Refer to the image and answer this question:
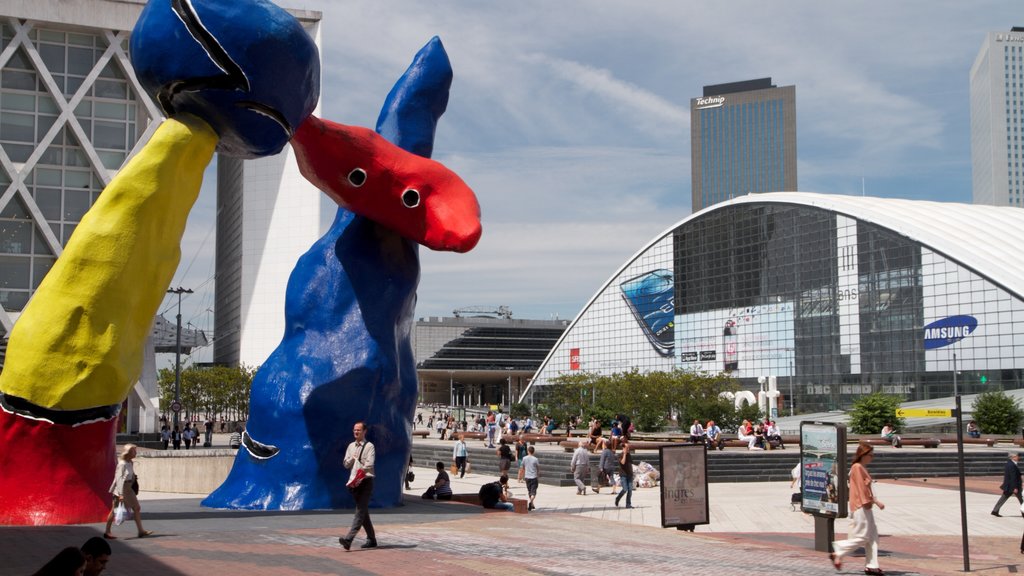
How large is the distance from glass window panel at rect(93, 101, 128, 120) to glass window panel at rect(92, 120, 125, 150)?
31 centimetres

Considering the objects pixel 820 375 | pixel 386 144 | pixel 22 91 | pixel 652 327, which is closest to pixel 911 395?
pixel 820 375

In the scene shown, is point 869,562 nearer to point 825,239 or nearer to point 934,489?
point 934,489

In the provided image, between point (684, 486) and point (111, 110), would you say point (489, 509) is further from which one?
point (111, 110)

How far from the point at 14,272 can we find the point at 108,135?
770 cm

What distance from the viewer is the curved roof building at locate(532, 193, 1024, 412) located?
70.9m

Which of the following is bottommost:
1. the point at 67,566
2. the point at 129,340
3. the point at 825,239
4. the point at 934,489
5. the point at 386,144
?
the point at 934,489

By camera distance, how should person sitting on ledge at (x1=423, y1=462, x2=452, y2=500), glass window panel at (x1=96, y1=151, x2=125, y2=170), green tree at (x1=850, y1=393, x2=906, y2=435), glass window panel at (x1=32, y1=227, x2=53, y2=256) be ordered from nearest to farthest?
person sitting on ledge at (x1=423, y1=462, x2=452, y2=500), glass window panel at (x1=32, y1=227, x2=53, y2=256), glass window panel at (x1=96, y1=151, x2=125, y2=170), green tree at (x1=850, y1=393, x2=906, y2=435)

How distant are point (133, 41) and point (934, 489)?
75.7 ft

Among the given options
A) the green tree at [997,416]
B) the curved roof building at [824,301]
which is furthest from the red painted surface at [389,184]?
the curved roof building at [824,301]

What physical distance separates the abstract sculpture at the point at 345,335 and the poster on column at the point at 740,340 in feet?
243

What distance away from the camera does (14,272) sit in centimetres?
4669

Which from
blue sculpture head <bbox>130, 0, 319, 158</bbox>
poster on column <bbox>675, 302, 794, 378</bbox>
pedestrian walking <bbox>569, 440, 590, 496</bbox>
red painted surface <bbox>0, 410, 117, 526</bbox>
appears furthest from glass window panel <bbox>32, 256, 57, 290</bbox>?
poster on column <bbox>675, 302, 794, 378</bbox>

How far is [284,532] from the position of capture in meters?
13.0

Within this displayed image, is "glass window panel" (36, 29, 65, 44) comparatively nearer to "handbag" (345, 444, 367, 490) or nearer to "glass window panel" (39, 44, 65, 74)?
"glass window panel" (39, 44, 65, 74)
